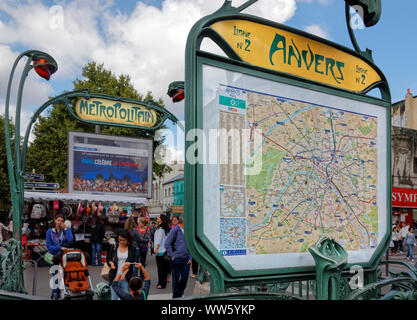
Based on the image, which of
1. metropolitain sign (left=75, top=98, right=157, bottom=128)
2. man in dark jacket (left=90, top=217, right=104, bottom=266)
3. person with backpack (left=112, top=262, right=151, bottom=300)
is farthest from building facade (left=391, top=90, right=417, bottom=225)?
person with backpack (left=112, top=262, right=151, bottom=300)

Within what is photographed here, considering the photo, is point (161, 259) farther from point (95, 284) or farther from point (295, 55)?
point (295, 55)

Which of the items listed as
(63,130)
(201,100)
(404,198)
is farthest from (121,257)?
(404,198)

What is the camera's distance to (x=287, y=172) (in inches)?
127

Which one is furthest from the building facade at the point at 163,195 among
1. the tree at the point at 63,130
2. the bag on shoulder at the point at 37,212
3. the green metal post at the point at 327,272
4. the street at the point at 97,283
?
the green metal post at the point at 327,272

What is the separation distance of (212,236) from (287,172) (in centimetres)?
91

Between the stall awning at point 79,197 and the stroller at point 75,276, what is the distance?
26.8 feet

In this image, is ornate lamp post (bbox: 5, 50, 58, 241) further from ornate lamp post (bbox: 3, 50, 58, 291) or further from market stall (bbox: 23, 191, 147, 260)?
market stall (bbox: 23, 191, 147, 260)

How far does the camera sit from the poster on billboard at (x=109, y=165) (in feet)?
49.9

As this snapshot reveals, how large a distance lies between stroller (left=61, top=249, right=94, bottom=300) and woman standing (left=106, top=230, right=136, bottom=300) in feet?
4.77

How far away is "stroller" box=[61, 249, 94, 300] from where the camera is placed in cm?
708

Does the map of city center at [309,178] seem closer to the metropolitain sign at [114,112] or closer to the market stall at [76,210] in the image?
the metropolitain sign at [114,112]

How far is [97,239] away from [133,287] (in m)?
10.0

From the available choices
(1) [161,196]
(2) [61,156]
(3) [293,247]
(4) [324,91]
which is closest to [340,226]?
(3) [293,247]
